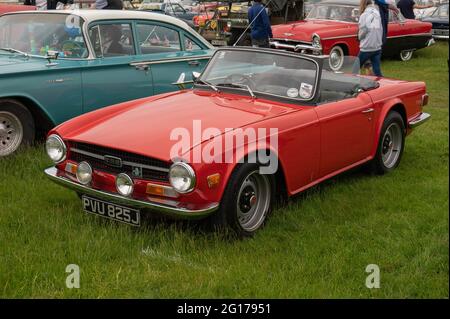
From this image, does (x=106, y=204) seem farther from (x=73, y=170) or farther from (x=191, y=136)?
(x=191, y=136)

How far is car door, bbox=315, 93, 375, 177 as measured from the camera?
4566 mm

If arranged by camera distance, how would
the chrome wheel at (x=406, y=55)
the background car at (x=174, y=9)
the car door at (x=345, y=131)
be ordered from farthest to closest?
the background car at (x=174, y=9) < the chrome wheel at (x=406, y=55) < the car door at (x=345, y=131)

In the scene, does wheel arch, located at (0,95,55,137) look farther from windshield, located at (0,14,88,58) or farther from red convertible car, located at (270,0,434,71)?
red convertible car, located at (270,0,434,71)

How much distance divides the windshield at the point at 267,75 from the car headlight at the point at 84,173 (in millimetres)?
1484

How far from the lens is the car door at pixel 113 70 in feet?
19.7

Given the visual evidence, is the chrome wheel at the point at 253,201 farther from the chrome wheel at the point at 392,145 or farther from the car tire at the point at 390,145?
the chrome wheel at the point at 392,145

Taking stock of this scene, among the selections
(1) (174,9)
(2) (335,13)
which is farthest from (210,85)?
(1) (174,9)

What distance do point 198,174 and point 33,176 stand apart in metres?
2.27

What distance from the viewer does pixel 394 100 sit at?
5.59 m

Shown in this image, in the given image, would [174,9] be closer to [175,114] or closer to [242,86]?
[242,86]

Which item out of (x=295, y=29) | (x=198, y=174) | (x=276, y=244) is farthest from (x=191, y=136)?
(x=295, y=29)

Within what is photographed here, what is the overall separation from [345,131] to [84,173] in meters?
2.17

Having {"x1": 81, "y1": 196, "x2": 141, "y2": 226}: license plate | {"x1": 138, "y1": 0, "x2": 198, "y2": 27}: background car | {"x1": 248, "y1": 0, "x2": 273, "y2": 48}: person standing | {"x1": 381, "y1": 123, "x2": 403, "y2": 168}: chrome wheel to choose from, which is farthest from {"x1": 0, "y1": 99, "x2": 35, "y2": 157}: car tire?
{"x1": 138, "y1": 0, "x2": 198, "y2": 27}: background car

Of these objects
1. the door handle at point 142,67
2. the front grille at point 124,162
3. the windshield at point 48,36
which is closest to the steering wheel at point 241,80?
the front grille at point 124,162
